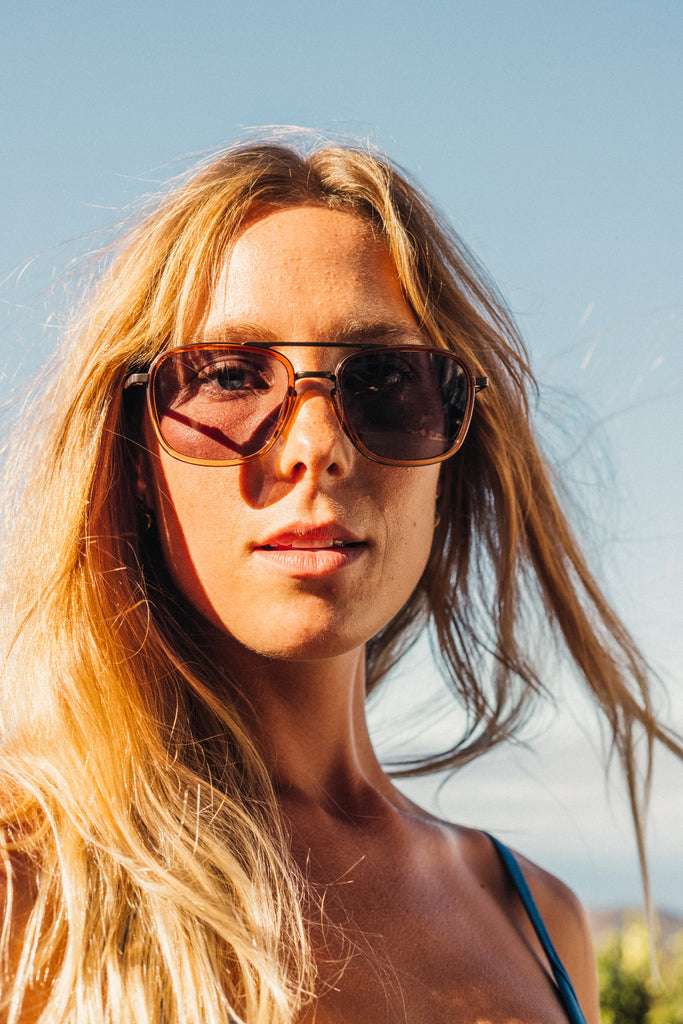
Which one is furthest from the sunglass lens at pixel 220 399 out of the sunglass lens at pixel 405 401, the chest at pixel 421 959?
the chest at pixel 421 959

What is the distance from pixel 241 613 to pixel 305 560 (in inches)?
6.8

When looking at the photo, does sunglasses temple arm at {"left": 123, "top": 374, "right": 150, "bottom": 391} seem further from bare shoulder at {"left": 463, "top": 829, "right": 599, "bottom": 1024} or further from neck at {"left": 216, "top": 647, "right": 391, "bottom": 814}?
bare shoulder at {"left": 463, "top": 829, "right": 599, "bottom": 1024}

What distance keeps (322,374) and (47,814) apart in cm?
89

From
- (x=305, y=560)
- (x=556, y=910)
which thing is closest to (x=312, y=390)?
(x=305, y=560)

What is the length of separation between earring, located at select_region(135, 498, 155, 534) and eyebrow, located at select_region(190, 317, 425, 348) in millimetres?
350

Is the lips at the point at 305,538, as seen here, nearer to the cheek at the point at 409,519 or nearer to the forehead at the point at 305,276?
the cheek at the point at 409,519

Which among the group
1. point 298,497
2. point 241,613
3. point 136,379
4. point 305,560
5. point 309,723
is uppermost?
point 136,379

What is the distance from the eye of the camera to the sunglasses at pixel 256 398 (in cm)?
180

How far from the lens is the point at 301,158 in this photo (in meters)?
2.22

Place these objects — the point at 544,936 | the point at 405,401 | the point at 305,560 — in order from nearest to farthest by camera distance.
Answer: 1. the point at 305,560
2. the point at 405,401
3. the point at 544,936

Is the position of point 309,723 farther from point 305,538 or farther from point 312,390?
point 312,390

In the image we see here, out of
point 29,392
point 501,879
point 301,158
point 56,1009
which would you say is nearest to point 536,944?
point 501,879

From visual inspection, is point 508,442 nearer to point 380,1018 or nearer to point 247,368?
point 247,368

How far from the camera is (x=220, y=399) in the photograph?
1817mm
